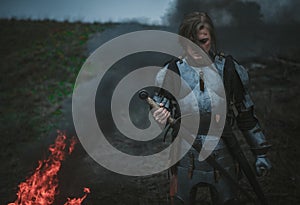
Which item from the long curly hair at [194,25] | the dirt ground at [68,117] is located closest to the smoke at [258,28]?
the dirt ground at [68,117]

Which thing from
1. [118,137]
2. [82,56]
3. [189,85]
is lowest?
[118,137]

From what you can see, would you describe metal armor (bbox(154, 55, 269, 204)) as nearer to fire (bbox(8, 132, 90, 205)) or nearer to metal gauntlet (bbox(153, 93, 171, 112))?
metal gauntlet (bbox(153, 93, 171, 112))

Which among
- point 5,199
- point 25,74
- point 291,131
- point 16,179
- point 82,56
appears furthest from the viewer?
point 82,56

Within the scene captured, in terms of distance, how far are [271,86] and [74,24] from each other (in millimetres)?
11469

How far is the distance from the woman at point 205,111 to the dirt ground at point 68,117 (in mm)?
2362

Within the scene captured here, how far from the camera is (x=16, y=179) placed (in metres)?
5.99

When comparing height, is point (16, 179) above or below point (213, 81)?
below

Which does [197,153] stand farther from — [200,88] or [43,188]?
[43,188]

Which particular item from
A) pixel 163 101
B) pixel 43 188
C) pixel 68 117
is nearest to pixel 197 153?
pixel 163 101

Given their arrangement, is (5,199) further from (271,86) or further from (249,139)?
(271,86)

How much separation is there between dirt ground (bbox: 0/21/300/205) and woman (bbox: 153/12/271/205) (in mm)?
2362

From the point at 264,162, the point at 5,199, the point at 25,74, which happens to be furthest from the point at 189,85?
the point at 25,74

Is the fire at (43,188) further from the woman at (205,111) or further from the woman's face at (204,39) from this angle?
the woman's face at (204,39)

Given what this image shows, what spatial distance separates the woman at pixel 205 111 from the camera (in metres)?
2.56
